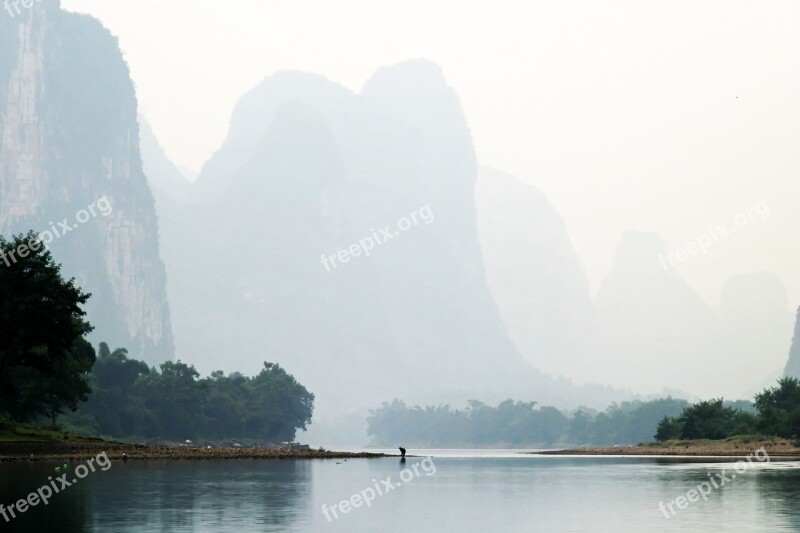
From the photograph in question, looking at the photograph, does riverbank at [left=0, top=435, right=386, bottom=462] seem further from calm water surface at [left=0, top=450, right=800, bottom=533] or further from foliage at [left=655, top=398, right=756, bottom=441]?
foliage at [left=655, top=398, right=756, bottom=441]

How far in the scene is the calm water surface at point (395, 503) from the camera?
4178 cm

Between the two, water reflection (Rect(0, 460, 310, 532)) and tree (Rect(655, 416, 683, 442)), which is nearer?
water reflection (Rect(0, 460, 310, 532))

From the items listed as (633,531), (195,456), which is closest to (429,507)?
(633,531)

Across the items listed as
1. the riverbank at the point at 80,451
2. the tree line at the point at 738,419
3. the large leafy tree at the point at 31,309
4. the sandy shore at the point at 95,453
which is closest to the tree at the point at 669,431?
the tree line at the point at 738,419

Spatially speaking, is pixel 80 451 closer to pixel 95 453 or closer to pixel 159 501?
pixel 95 453

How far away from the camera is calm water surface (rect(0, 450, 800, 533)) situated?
41.8 meters

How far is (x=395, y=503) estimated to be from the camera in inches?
2163

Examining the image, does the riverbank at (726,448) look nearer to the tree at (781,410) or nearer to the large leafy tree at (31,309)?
the tree at (781,410)

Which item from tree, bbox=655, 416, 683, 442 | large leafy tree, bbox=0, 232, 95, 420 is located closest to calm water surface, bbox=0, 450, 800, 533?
large leafy tree, bbox=0, 232, 95, 420

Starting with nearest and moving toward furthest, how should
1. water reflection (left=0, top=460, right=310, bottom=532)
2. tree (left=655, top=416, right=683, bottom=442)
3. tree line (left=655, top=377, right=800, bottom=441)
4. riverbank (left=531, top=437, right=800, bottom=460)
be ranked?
water reflection (left=0, top=460, right=310, bottom=532), riverbank (left=531, top=437, right=800, bottom=460), tree line (left=655, top=377, right=800, bottom=441), tree (left=655, top=416, right=683, bottom=442)

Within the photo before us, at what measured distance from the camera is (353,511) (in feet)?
163

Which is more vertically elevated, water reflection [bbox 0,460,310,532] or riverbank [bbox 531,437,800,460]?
riverbank [bbox 531,437,800,460]

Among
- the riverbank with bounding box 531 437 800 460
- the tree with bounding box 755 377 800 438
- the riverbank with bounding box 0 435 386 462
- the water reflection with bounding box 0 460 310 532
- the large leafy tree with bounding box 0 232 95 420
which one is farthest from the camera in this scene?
the tree with bounding box 755 377 800 438

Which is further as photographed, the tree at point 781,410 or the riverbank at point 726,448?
the tree at point 781,410
